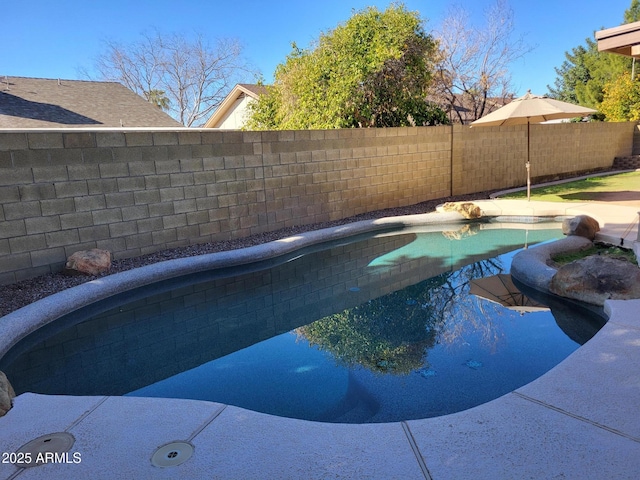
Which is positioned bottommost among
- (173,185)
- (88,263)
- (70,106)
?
(88,263)

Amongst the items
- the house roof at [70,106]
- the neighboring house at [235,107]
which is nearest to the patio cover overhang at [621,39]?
the house roof at [70,106]

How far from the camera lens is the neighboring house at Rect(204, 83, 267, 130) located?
2236 centimetres

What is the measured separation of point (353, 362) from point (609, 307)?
7.87ft

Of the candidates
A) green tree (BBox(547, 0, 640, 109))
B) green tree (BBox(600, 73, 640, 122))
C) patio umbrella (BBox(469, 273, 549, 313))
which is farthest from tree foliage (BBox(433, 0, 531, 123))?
patio umbrella (BBox(469, 273, 549, 313))

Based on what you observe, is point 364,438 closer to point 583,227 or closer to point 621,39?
point 621,39

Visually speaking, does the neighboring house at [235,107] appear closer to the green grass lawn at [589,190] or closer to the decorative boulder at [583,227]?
the green grass lawn at [589,190]

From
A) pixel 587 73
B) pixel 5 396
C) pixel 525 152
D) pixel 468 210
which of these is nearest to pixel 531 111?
pixel 468 210

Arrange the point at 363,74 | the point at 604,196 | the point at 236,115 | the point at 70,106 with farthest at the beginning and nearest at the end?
the point at 236,115
the point at 70,106
the point at 604,196
the point at 363,74

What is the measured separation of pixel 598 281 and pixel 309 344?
119 inches

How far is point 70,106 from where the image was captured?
14805 millimetres

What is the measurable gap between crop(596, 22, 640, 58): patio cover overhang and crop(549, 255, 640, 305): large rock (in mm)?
2128

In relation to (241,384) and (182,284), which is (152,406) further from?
(182,284)

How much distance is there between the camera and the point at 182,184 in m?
7.04

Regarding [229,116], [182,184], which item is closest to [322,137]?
[182,184]
